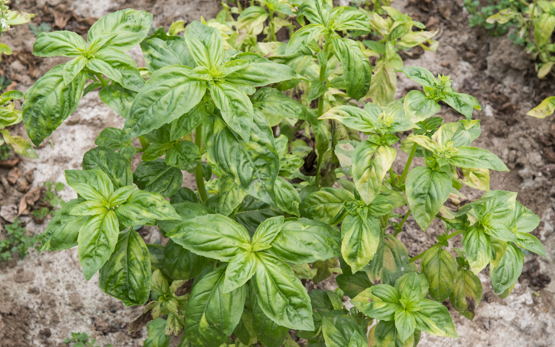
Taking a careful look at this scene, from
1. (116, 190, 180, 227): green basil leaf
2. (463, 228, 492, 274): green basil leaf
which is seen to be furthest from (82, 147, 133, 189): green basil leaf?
(463, 228, 492, 274): green basil leaf

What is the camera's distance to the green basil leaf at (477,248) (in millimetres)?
2180

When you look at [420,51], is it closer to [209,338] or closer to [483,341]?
[483,341]

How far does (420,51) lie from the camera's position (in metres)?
4.51

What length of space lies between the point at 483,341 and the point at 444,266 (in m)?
1.35

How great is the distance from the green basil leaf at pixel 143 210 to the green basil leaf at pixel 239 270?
0.32m

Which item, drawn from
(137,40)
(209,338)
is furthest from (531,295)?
(137,40)

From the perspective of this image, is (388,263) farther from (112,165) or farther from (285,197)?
(112,165)

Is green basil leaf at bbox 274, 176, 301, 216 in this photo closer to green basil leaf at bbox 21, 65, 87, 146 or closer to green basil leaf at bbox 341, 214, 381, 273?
green basil leaf at bbox 341, 214, 381, 273

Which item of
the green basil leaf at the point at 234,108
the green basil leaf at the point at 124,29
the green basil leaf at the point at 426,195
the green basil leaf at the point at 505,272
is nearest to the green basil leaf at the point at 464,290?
the green basil leaf at the point at 505,272

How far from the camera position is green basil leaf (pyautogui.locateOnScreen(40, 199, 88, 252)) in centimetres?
198

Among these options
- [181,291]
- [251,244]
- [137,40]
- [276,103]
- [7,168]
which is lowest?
[181,291]

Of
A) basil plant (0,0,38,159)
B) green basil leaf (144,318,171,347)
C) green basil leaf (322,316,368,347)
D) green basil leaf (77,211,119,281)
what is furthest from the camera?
green basil leaf (144,318,171,347)

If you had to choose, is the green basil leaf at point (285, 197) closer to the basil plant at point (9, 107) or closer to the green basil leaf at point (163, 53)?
the green basil leaf at point (163, 53)

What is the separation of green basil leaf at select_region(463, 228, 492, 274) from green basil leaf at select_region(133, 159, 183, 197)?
1504mm
